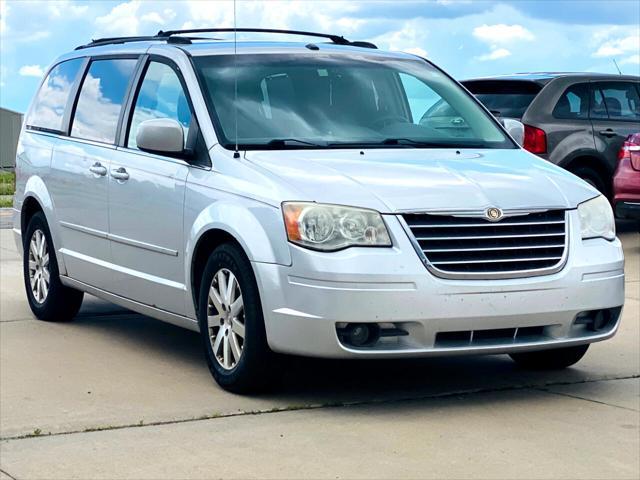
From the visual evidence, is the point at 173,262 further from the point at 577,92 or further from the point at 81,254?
the point at 577,92

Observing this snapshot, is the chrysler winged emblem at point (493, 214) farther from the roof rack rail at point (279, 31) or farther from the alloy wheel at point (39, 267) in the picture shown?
the alloy wheel at point (39, 267)

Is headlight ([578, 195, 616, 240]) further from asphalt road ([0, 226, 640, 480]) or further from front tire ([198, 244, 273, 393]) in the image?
front tire ([198, 244, 273, 393])

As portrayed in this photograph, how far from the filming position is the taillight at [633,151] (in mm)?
13336

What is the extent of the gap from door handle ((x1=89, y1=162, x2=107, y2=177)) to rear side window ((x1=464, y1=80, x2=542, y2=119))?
676cm

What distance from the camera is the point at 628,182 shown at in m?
13.3

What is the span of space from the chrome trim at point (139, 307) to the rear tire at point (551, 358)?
Result: 69.1 inches

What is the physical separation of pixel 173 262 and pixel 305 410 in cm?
130

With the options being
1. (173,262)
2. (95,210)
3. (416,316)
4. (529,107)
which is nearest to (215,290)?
(173,262)

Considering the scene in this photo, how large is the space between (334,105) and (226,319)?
1440 millimetres

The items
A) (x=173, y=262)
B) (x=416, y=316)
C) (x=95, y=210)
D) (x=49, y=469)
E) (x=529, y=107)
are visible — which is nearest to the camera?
(x=49, y=469)

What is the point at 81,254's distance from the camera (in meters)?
8.47

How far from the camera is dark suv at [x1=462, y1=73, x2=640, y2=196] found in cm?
1416

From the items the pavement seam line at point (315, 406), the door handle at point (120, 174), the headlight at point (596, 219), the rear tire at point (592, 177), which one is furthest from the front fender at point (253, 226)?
the rear tire at point (592, 177)

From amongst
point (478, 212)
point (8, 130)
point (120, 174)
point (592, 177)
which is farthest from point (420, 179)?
point (8, 130)
